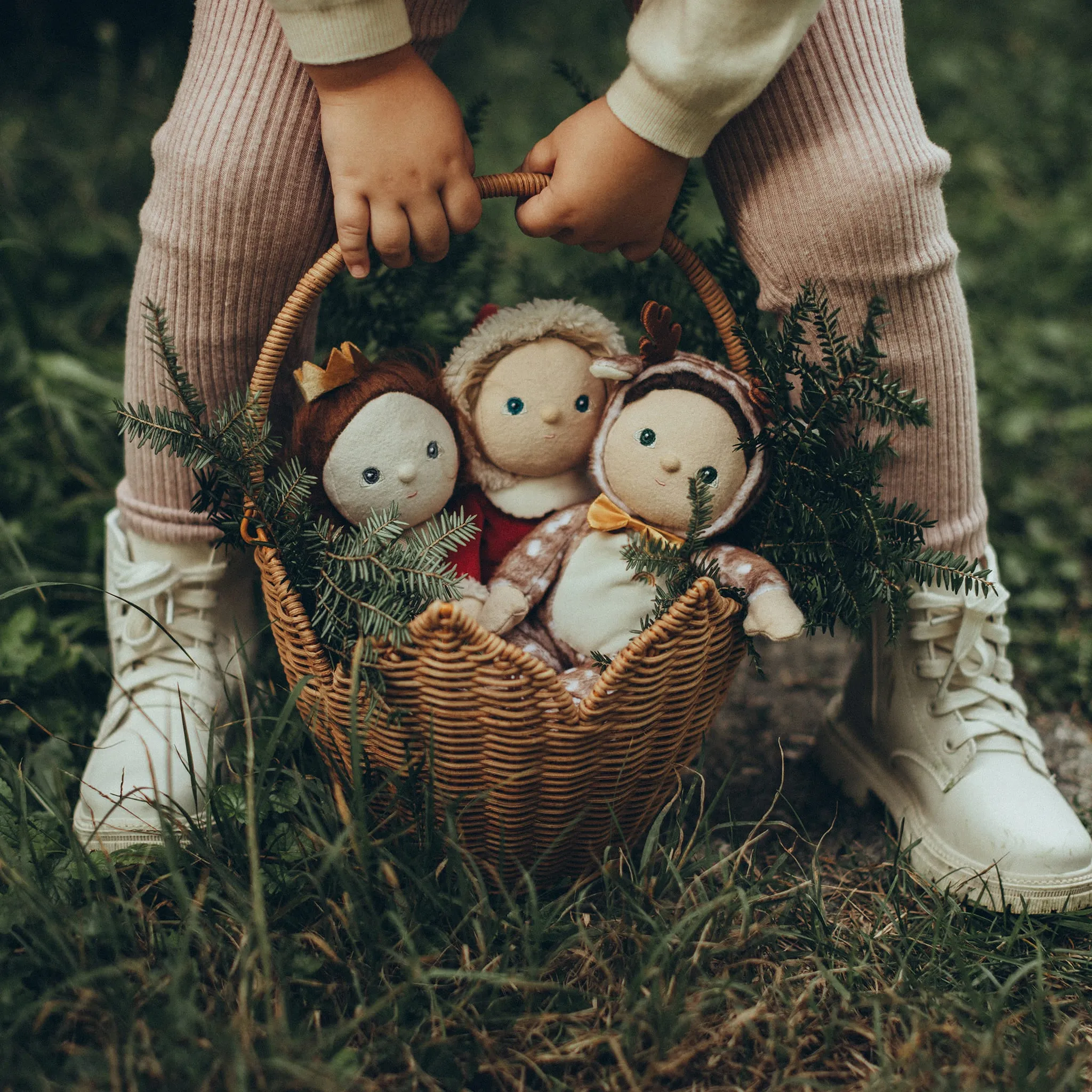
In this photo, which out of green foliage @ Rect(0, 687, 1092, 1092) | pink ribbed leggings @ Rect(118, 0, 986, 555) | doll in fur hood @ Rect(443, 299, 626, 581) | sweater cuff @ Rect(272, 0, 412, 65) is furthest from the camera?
doll in fur hood @ Rect(443, 299, 626, 581)

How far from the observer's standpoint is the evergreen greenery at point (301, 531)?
1.03 m

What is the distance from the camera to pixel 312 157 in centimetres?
114

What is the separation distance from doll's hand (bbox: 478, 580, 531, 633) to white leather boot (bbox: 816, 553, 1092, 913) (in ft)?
1.55

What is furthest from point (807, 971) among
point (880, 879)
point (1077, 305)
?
point (1077, 305)

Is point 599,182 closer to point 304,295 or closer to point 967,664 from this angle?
point 304,295

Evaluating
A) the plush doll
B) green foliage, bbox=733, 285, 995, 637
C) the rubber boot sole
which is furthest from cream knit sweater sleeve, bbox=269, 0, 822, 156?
the rubber boot sole

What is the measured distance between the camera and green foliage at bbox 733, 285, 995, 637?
3.47ft

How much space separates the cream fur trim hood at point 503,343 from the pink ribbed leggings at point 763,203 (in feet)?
0.67

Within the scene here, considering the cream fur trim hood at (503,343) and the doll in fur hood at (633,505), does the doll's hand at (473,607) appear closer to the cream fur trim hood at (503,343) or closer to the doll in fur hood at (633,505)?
the doll in fur hood at (633,505)

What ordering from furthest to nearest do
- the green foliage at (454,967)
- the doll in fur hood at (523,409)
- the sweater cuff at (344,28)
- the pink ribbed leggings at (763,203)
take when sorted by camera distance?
1. the doll in fur hood at (523,409)
2. the pink ribbed leggings at (763,203)
3. the sweater cuff at (344,28)
4. the green foliage at (454,967)

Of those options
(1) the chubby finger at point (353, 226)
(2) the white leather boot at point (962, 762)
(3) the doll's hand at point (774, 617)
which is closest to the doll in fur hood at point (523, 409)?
(1) the chubby finger at point (353, 226)

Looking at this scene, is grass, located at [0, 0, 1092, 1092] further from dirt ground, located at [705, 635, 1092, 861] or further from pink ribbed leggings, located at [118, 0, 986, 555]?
pink ribbed leggings, located at [118, 0, 986, 555]

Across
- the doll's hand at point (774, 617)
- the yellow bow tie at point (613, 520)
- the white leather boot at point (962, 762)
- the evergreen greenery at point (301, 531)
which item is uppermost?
the evergreen greenery at point (301, 531)

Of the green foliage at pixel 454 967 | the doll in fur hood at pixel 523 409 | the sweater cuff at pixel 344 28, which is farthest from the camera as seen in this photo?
the doll in fur hood at pixel 523 409
